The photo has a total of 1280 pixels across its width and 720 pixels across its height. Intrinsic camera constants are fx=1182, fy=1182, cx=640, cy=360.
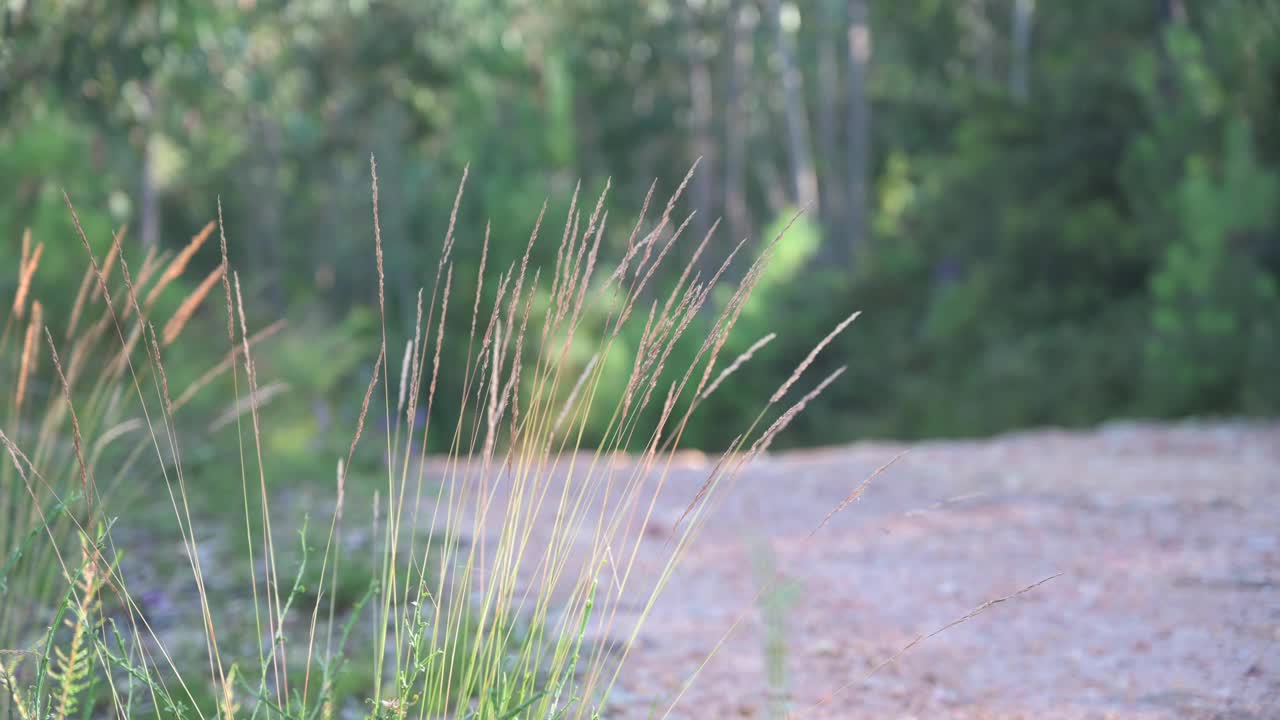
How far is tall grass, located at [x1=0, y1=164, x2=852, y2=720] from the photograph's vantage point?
134 cm

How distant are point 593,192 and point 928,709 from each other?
37.8 feet

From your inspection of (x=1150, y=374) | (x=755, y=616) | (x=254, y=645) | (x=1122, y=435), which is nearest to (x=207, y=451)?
(x=254, y=645)

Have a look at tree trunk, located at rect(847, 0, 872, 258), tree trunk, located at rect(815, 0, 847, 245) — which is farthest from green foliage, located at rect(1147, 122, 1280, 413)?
tree trunk, located at rect(815, 0, 847, 245)

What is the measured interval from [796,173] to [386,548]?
53.8ft

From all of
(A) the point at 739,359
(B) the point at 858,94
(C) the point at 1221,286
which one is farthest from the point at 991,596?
(B) the point at 858,94

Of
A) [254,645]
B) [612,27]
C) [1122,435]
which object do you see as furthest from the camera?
[612,27]

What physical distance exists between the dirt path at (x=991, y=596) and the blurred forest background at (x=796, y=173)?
3.80 ft

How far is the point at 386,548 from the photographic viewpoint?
1418mm

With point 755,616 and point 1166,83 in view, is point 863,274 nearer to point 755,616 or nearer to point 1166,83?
point 1166,83

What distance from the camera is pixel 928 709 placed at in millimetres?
2170

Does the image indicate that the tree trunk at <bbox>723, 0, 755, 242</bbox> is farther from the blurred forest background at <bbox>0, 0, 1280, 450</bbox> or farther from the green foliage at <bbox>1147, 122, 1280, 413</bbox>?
the green foliage at <bbox>1147, 122, 1280, 413</bbox>

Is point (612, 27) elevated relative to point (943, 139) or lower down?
elevated

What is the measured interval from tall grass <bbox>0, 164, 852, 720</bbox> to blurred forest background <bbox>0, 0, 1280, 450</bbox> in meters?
0.94

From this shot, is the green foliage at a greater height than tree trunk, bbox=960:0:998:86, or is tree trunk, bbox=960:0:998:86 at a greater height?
tree trunk, bbox=960:0:998:86
